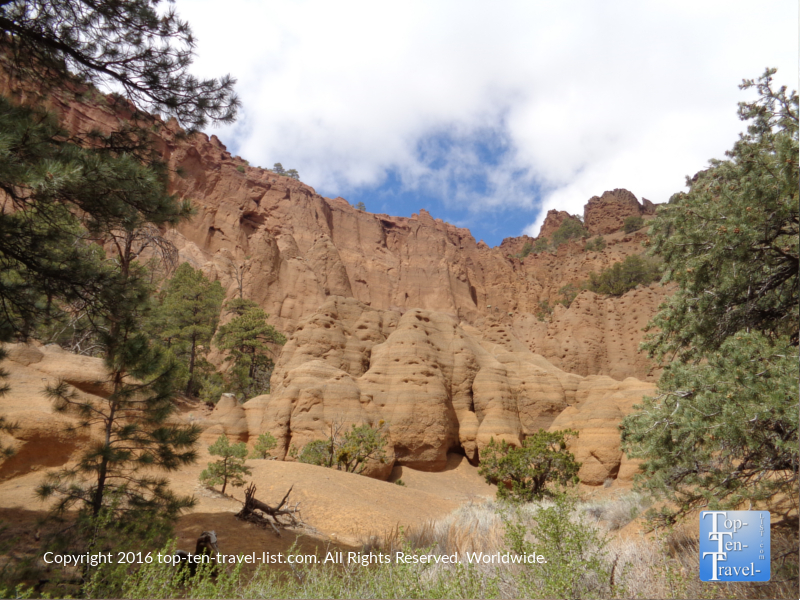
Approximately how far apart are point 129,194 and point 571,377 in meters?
27.1

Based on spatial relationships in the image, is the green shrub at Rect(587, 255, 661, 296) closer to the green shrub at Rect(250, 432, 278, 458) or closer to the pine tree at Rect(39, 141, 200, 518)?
the green shrub at Rect(250, 432, 278, 458)

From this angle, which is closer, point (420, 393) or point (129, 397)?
point (129, 397)

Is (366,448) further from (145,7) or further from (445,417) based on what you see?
(145,7)

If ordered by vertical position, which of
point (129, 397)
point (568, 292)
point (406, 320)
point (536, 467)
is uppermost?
point (568, 292)

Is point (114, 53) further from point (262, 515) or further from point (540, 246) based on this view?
point (540, 246)

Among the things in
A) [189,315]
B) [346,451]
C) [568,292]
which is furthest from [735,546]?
[568,292]

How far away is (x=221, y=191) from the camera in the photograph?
61.3 metres

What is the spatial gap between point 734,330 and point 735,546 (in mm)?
4458

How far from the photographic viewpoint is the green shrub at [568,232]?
8631 cm

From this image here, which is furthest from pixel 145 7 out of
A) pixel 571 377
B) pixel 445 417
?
pixel 571 377

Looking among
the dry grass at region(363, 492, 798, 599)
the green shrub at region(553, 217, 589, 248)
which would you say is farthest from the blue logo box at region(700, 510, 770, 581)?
the green shrub at region(553, 217, 589, 248)

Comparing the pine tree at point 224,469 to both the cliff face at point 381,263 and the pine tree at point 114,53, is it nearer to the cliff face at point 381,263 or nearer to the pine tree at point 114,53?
the pine tree at point 114,53

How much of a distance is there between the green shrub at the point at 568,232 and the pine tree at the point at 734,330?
81379 millimetres

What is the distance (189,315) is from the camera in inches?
1194
